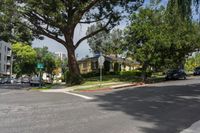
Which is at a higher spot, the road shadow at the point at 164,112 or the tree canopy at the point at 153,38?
the tree canopy at the point at 153,38

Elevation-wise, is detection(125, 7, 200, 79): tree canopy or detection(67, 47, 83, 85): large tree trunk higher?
detection(125, 7, 200, 79): tree canopy

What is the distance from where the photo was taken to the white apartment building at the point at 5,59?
124375mm

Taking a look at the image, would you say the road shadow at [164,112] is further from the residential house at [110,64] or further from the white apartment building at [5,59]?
the white apartment building at [5,59]

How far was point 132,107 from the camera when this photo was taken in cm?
1989

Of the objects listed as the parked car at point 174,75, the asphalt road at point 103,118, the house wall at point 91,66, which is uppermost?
the house wall at point 91,66

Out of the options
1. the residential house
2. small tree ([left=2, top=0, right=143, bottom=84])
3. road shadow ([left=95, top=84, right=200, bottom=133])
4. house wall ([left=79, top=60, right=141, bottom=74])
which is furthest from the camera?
house wall ([left=79, top=60, right=141, bottom=74])

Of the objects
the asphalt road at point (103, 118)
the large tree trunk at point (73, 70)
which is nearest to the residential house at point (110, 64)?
the large tree trunk at point (73, 70)

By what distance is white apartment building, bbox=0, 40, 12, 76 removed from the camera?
4897 inches

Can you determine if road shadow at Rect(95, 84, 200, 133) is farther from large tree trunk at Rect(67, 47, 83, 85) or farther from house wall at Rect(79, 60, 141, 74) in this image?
house wall at Rect(79, 60, 141, 74)

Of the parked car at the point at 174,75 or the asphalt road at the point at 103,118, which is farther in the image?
the parked car at the point at 174,75

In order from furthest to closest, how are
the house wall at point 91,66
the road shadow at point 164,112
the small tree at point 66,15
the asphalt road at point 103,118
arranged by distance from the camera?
the house wall at point 91,66 < the small tree at point 66,15 < the road shadow at point 164,112 < the asphalt road at point 103,118

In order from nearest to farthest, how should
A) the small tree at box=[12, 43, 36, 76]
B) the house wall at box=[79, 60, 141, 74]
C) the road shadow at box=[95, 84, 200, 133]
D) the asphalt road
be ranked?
the asphalt road < the road shadow at box=[95, 84, 200, 133] < the house wall at box=[79, 60, 141, 74] < the small tree at box=[12, 43, 36, 76]

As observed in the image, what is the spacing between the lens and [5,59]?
421ft

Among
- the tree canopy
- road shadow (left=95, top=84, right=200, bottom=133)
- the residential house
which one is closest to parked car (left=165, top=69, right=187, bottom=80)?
the tree canopy
